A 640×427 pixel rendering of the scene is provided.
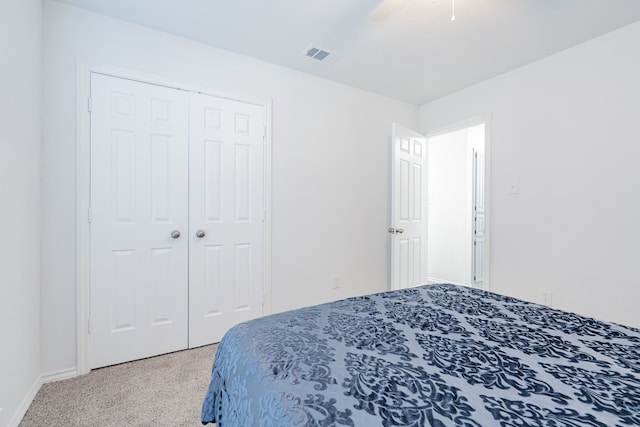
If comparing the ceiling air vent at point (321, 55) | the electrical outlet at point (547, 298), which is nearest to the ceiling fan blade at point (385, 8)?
the ceiling air vent at point (321, 55)

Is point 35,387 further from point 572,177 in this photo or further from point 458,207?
point 458,207

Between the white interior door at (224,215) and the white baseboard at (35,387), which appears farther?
the white interior door at (224,215)

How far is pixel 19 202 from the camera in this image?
160 centimetres

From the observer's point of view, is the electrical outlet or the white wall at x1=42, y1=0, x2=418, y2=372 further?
the electrical outlet

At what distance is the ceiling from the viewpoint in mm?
1938

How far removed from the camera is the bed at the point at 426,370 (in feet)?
2.20

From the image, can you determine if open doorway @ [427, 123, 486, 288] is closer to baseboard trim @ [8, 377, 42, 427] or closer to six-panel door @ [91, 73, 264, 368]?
six-panel door @ [91, 73, 264, 368]

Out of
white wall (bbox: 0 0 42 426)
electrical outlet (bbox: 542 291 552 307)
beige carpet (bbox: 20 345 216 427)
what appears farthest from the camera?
electrical outlet (bbox: 542 291 552 307)

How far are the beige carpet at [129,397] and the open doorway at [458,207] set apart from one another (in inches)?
144

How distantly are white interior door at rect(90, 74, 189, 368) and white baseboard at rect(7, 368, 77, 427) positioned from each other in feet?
0.49

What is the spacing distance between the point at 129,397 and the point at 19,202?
4.25ft

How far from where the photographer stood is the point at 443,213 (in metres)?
4.77

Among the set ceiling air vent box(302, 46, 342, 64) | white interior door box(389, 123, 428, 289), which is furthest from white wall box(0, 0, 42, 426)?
white interior door box(389, 123, 428, 289)

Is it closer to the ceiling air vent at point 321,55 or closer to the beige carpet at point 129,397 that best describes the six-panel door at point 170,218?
the beige carpet at point 129,397
